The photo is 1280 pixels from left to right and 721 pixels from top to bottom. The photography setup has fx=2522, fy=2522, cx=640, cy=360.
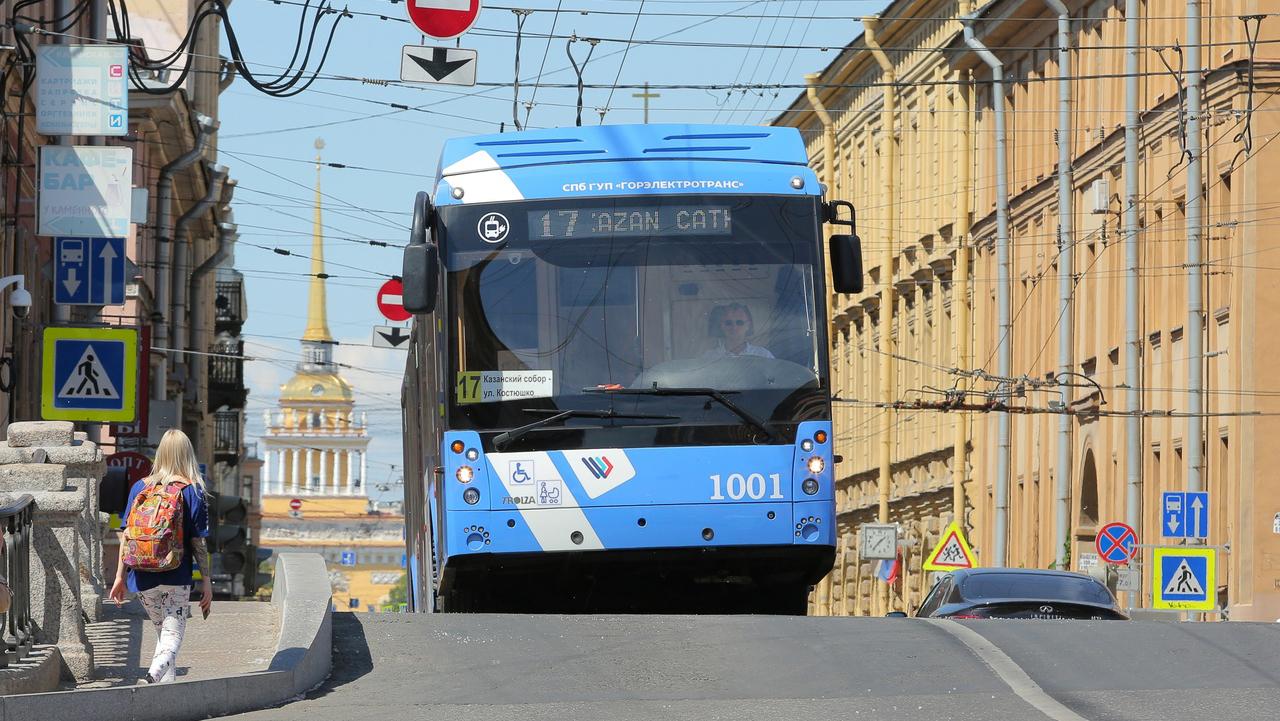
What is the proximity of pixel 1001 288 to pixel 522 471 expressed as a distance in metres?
35.5

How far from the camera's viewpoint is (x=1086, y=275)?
48219mm

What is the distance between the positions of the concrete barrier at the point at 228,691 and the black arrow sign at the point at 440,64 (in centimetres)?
1241

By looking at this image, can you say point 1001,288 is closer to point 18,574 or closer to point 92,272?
point 92,272

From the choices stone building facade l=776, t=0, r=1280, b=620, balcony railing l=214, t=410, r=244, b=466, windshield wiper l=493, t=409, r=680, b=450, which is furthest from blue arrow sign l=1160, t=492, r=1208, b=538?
balcony railing l=214, t=410, r=244, b=466

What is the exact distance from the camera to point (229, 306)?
3063 inches

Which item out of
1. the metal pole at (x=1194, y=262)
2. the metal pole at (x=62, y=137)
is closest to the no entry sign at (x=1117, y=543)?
the metal pole at (x=1194, y=262)

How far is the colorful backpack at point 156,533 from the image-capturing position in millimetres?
12938

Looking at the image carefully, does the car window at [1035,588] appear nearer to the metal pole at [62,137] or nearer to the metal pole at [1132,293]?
the metal pole at [62,137]

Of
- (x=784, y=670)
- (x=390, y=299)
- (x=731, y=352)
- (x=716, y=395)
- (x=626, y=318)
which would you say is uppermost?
(x=390, y=299)

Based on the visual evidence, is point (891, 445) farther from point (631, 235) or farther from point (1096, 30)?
point (631, 235)

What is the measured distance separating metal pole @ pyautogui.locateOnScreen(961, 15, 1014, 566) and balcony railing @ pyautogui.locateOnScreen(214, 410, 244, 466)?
2702 cm

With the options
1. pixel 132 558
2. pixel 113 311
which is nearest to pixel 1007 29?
pixel 113 311

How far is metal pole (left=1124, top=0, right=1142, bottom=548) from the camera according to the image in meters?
42.3

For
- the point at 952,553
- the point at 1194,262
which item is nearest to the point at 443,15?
the point at 1194,262
